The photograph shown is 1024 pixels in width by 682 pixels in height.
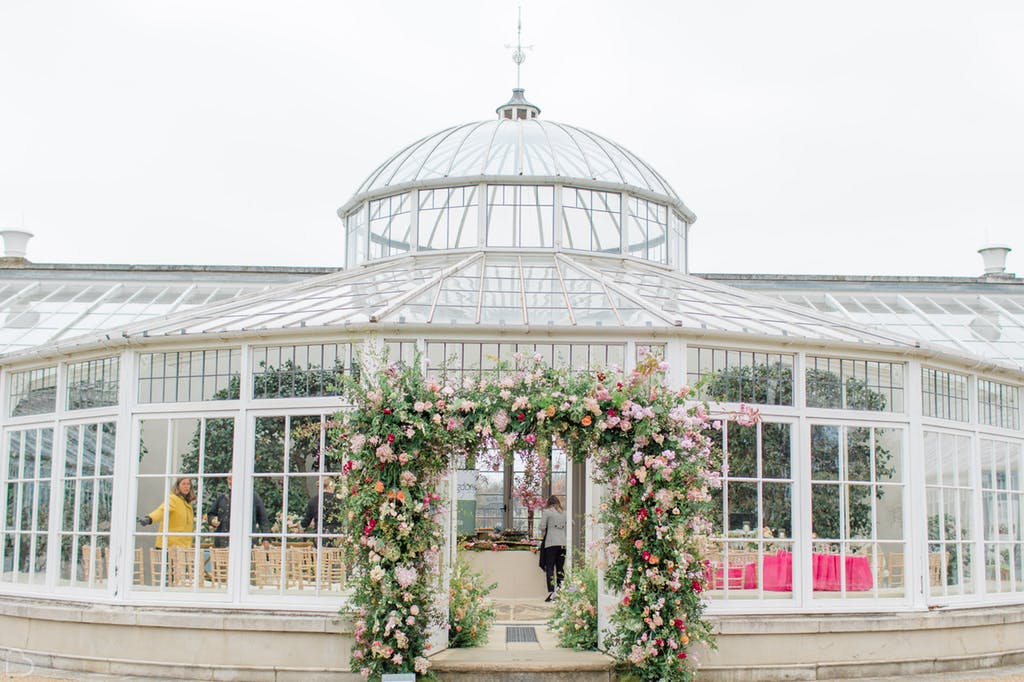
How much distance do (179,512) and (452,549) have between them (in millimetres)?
2549

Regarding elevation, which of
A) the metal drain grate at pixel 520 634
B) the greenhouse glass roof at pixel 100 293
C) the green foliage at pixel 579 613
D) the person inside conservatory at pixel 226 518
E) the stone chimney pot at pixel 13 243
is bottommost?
the metal drain grate at pixel 520 634

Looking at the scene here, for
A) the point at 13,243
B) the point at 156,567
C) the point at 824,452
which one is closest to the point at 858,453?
the point at 824,452

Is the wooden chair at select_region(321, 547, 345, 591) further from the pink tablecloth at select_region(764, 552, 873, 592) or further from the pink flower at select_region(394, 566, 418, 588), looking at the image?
the pink tablecloth at select_region(764, 552, 873, 592)

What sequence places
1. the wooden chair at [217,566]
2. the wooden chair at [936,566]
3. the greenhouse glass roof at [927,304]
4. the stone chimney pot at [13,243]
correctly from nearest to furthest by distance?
the wooden chair at [217,566] → the wooden chair at [936,566] → the greenhouse glass roof at [927,304] → the stone chimney pot at [13,243]

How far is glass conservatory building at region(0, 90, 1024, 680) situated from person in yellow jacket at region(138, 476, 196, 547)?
0.11 feet

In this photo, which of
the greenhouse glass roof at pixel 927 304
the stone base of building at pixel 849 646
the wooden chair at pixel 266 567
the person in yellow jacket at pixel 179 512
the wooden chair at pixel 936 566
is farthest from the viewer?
the greenhouse glass roof at pixel 927 304

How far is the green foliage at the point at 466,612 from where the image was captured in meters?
9.87

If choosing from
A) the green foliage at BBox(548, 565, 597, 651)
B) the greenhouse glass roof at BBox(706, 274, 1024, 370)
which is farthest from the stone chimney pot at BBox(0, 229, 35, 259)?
the green foliage at BBox(548, 565, 597, 651)

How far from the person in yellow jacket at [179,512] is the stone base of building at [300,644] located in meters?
0.61

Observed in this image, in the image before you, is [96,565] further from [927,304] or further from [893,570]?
[927,304]

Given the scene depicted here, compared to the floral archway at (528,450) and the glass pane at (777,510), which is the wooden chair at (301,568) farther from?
the glass pane at (777,510)

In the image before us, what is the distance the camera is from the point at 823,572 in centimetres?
1028

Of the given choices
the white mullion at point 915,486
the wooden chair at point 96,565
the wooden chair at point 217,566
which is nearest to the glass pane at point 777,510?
the white mullion at point 915,486

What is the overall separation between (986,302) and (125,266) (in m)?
13.3
